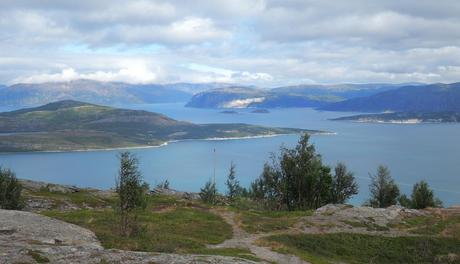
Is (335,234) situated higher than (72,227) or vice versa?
(72,227)

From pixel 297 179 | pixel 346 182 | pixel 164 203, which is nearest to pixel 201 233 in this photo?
pixel 164 203

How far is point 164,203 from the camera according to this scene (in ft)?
257

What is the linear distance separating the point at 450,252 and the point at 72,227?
136 ft

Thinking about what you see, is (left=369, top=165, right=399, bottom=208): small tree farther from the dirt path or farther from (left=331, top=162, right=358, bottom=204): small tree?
the dirt path

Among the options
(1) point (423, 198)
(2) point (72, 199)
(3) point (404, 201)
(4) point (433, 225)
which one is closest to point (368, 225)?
(4) point (433, 225)

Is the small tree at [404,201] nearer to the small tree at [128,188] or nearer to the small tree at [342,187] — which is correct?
the small tree at [342,187]

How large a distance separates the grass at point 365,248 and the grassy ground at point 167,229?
7.24 m

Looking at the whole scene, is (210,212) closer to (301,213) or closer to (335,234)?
(301,213)

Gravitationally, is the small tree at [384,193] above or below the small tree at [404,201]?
above

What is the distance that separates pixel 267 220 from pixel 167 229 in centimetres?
1565

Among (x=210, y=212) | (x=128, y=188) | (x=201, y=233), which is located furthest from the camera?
(x=210, y=212)

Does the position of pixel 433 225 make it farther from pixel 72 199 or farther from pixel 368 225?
pixel 72 199

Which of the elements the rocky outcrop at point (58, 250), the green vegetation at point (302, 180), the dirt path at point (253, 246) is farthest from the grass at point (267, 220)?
the rocky outcrop at point (58, 250)

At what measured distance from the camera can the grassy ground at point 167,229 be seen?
38.8 m
